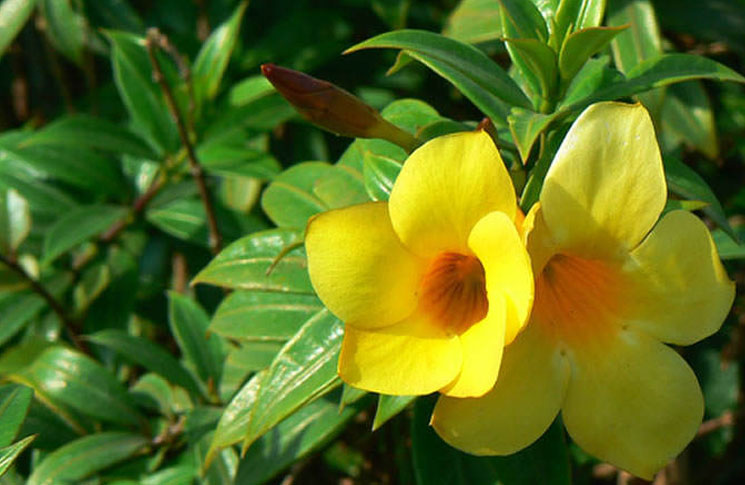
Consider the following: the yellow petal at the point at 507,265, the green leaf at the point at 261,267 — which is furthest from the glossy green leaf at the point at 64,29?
the yellow petal at the point at 507,265

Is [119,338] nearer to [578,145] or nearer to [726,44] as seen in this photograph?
[578,145]

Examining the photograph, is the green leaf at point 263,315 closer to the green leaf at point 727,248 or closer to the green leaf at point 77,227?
the green leaf at point 77,227

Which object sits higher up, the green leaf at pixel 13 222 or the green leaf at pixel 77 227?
the green leaf at pixel 13 222

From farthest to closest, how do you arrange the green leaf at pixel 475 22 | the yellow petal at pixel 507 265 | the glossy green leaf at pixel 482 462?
the green leaf at pixel 475 22
the glossy green leaf at pixel 482 462
the yellow petal at pixel 507 265

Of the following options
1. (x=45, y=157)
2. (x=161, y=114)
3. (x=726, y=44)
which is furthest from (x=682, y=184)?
(x=45, y=157)

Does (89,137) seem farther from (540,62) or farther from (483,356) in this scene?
(483,356)
